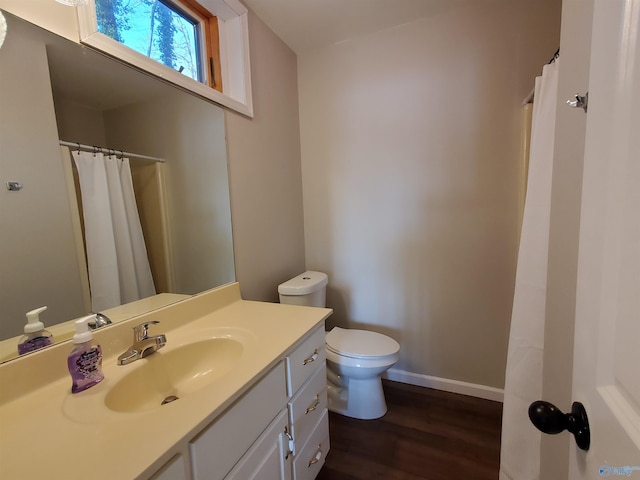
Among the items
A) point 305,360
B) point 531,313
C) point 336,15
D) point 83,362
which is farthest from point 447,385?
point 336,15

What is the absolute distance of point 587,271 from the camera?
0.42 m

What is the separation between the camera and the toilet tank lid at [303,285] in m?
1.64

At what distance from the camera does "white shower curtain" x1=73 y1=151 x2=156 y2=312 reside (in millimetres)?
919

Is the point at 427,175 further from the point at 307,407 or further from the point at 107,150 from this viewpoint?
the point at 107,150

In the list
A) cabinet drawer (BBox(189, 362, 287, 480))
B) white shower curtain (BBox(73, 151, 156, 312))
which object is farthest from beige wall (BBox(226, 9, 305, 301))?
cabinet drawer (BBox(189, 362, 287, 480))

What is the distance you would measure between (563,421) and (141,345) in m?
1.09

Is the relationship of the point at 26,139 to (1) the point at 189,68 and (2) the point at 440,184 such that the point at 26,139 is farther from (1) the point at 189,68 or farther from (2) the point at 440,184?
(2) the point at 440,184

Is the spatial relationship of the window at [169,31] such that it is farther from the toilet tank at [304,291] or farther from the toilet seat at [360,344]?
the toilet seat at [360,344]

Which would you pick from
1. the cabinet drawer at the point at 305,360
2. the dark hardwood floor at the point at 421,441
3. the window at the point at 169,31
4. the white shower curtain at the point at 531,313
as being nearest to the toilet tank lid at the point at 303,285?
the cabinet drawer at the point at 305,360

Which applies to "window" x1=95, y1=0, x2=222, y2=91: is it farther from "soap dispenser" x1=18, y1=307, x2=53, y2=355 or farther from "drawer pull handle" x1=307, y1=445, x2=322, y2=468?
"drawer pull handle" x1=307, y1=445, x2=322, y2=468

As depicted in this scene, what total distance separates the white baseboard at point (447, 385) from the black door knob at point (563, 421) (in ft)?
5.38

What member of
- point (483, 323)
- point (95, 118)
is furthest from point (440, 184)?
point (95, 118)

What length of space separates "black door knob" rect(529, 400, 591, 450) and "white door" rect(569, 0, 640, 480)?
2 centimetres

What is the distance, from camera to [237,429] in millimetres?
721
